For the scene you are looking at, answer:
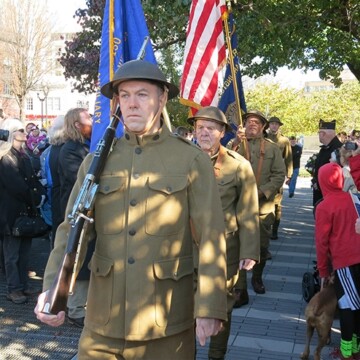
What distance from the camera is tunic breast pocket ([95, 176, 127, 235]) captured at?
8.80 ft

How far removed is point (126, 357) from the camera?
2650 millimetres

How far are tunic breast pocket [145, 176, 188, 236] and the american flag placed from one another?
3.37 meters

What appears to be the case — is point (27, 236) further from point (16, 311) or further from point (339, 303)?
point (339, 303)

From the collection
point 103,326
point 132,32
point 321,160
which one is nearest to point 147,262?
point 103,326

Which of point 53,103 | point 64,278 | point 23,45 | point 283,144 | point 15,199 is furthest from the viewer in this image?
point 53,103

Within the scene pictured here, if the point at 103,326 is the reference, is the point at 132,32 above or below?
above

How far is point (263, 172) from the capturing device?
23.3 ft

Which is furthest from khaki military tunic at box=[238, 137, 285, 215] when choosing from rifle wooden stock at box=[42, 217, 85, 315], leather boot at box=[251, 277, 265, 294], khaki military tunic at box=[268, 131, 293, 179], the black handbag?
rifle wooden stock at box=[42, 217, 85, 315]

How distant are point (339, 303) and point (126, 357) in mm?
2560

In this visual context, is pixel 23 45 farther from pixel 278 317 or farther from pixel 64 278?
pixel 64 278

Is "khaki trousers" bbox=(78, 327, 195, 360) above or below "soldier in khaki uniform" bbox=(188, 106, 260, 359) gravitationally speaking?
below

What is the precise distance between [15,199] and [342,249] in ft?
12.4

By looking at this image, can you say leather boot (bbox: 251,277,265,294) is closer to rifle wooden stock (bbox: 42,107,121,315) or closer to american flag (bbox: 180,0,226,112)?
american flag (bbox: 180,0,226,112)

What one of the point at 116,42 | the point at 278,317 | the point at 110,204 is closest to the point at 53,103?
the point at 278,317
